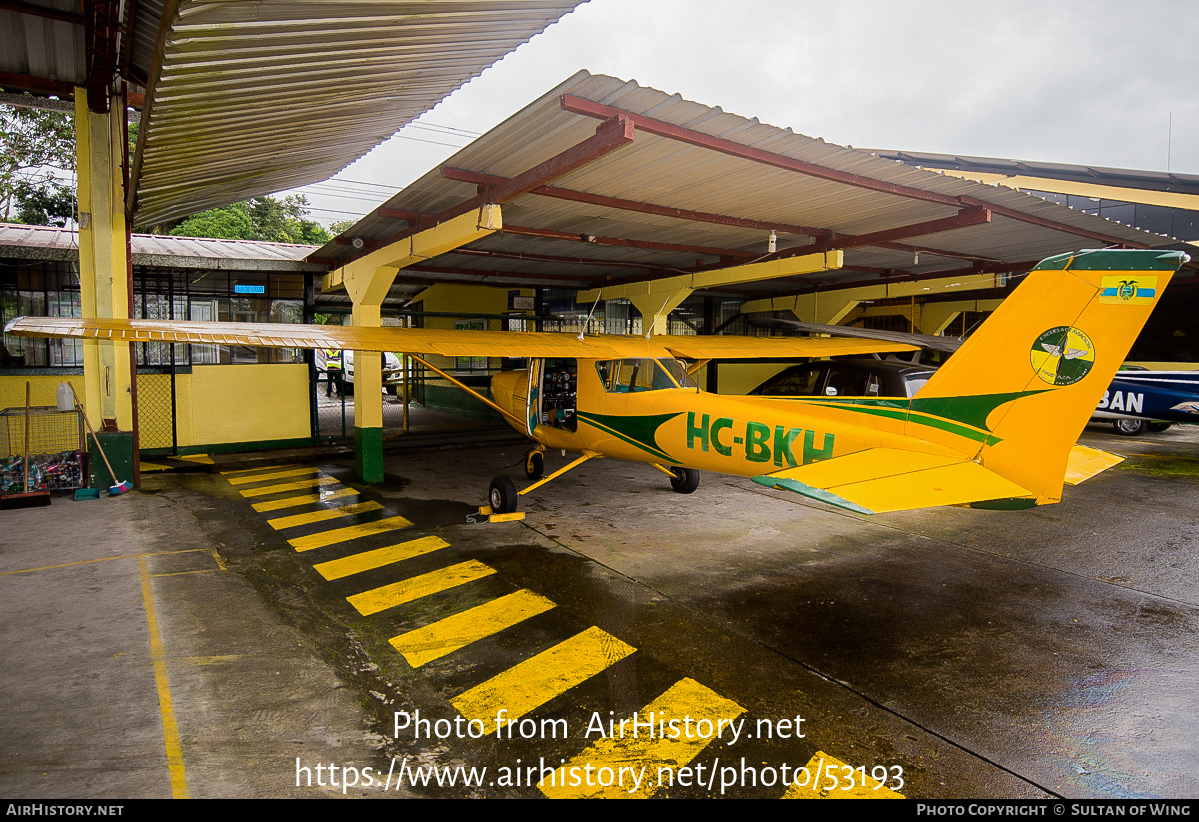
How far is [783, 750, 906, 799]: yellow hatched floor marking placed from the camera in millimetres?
2957

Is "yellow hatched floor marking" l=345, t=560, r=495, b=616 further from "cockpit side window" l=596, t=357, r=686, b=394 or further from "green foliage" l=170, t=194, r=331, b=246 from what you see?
"green foliage" l=170, t=194, r=331, b=246

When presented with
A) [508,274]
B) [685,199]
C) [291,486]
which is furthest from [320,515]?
[508,274]

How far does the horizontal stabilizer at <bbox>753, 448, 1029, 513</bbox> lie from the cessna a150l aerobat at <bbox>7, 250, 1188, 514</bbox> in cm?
2

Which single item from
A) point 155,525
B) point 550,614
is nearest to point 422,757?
point 550,614

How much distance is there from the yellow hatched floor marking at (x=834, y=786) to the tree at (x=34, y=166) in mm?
34223

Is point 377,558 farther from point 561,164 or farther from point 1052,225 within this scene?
point 1052,225

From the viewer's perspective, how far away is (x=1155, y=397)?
13.1m

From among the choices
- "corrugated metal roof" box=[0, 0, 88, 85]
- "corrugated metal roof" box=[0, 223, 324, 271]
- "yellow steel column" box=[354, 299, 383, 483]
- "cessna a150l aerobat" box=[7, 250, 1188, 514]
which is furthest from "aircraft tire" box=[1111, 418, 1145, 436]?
"corrugated metal roof" box=[0, 0, 88, 85]

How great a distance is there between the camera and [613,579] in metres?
5.85

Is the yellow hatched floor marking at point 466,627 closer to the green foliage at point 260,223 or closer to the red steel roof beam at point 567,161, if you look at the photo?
the red steel roof beam at point 567,161

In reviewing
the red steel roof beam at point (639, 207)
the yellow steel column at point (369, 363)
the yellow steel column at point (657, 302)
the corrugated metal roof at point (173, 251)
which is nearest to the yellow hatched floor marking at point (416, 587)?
the red steel roof beam at point (639, 207)

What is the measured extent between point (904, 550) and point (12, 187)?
36.4 meters

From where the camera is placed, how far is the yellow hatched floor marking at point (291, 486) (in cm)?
921
